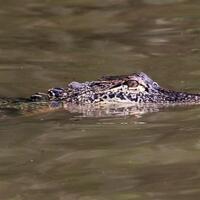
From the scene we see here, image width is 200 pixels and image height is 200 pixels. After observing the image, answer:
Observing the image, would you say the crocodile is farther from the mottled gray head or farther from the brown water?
the brown water

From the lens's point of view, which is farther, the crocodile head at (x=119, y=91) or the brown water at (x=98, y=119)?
the crocodile head at (x=119, y=91)

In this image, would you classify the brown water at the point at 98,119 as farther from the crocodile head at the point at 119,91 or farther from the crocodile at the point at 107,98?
the crocodile head at the point at 119,91

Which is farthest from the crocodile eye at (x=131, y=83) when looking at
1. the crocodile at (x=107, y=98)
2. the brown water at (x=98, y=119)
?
the brown water at (x=98, y=119)

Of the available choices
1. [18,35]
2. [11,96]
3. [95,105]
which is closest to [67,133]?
[95,105]

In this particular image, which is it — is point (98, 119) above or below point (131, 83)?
below

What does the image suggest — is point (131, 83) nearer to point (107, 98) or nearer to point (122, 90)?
point (122, 90)

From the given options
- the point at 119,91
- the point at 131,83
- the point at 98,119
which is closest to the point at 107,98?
the point at 119,91

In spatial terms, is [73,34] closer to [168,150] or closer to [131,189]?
[168,150]
